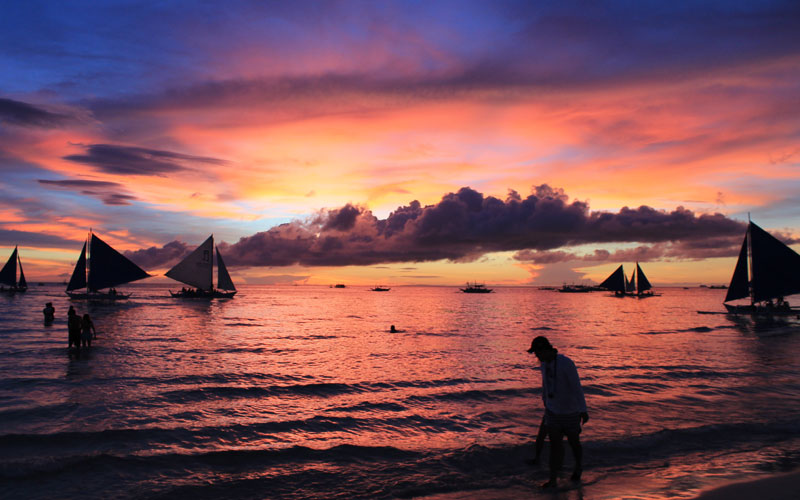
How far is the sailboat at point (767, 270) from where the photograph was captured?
50.1m

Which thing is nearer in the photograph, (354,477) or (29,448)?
(354,477)

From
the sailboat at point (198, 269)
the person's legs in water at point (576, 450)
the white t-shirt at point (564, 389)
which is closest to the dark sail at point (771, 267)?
the person's legs in water at point (576, 450)

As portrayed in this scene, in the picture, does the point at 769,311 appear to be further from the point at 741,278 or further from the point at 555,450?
the point at 555,450

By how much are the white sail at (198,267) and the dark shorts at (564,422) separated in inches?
3581

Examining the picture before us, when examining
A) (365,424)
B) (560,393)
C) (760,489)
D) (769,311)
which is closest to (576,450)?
(560,393)

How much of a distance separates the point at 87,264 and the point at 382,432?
A: 86467 mm

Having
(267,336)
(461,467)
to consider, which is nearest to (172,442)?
(461,467)

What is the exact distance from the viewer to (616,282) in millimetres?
149625

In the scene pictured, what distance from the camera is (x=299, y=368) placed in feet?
79.5

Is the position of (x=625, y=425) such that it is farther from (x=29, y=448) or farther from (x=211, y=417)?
(x=29, y=448)

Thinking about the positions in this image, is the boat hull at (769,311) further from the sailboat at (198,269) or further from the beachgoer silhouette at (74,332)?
the sailboat at (198,269)

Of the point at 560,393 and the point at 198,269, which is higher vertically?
the point at 198,269

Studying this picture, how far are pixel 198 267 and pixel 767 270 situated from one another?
301 feet

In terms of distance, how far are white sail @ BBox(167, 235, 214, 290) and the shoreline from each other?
303 feet
